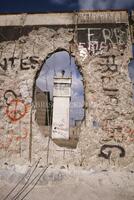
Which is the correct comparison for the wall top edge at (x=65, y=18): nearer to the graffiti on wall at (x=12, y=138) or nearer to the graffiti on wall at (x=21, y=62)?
the graffiti on wall at (x=21, y=62)

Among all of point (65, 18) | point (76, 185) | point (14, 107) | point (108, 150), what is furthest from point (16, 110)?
point (65, 18)

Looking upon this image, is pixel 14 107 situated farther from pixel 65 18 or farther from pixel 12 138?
pixel 65 18

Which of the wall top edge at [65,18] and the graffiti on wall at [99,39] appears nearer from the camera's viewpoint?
the graffiti on wall at [99,39]

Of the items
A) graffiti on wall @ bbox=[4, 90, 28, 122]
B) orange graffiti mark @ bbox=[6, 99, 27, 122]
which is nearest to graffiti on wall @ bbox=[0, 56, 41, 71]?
graffiti on wall @ bbox=[4, 90, 28, 122]

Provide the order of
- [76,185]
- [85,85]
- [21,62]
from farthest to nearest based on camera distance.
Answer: [21,62]
[85,85]
[76,185]

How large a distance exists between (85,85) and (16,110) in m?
1.65

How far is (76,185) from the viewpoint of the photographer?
238 inches

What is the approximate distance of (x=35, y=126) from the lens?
21.2 ft

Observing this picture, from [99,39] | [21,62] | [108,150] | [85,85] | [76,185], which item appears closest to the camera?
[76,185]

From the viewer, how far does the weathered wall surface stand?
621 centimetres

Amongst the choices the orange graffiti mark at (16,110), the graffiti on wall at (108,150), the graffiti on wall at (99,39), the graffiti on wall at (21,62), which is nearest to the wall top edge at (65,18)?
the graffiti on wall at (99,39)

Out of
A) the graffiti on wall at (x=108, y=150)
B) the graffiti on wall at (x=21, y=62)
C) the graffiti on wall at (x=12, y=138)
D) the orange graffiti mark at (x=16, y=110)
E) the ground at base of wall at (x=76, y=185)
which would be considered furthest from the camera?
the graffiti on wall at (x=21, y=62)

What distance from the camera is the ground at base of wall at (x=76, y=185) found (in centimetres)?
593

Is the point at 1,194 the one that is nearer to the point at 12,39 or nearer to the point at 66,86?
the point at 12,39
